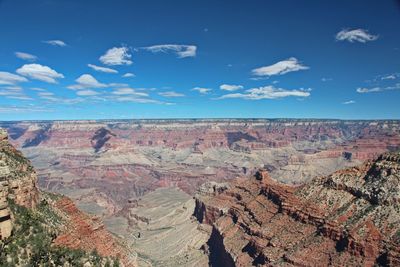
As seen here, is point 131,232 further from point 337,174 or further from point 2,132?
point 2,132

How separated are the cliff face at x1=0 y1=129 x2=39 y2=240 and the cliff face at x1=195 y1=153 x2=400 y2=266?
38052mm

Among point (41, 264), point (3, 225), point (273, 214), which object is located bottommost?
point (273, 214)

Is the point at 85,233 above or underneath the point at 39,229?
underneath

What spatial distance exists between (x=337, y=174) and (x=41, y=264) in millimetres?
54378

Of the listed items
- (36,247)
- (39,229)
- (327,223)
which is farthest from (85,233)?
(327,223)

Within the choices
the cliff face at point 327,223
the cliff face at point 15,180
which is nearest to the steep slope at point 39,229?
the cliff face at point 15,180

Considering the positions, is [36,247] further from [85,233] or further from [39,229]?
[85,233]

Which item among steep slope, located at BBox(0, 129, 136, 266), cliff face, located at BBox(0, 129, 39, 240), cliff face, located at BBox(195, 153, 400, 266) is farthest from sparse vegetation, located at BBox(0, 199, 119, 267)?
cliff face, located at BBox(195, 153, 400, 266)

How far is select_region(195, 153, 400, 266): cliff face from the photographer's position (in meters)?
59.2

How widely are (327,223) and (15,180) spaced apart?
44.2 meters

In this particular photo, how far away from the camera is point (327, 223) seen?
6631 cm

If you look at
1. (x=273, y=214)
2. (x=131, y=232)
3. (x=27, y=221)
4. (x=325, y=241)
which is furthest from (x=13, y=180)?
(x=131, y=232)

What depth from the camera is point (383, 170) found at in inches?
2670

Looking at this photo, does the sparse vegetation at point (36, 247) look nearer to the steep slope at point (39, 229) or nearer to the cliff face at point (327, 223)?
the steep slope at point (39, 229)
